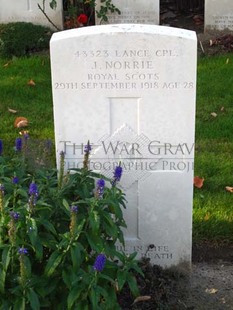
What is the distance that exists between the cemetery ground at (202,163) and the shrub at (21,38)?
21cm

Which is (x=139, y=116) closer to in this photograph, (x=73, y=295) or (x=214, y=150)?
(x=73, y=295)

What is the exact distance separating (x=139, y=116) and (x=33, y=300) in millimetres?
1132

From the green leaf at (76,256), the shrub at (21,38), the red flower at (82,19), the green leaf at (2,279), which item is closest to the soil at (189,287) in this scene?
the green leaf at (76,256)

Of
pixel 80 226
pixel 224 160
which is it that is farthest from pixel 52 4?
pixel 80 226

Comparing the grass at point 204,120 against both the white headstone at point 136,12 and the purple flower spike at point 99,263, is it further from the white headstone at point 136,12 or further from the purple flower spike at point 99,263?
the purple flower spike at point 99,263

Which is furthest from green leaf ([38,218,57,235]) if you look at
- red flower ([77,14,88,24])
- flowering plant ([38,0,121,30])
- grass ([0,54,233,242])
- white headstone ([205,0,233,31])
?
white headstone ([205,0,233,31])

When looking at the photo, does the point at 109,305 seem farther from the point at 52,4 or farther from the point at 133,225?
the point at 52,4

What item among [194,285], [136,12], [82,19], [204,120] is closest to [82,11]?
[82,19]

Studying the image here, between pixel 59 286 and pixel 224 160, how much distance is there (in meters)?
2.33

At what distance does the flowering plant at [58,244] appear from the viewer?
9.21 ft

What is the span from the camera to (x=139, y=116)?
3484 millimetres

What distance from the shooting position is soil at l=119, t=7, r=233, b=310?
3459 millimetres

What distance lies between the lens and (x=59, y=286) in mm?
2971

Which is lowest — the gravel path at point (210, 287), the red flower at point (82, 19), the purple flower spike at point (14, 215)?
the gravel path at point (210, 287)
